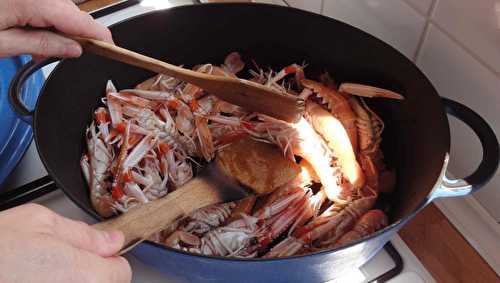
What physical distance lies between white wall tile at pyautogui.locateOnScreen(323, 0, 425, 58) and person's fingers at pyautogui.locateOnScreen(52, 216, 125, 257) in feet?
2.09

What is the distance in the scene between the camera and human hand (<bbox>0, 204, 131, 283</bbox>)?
1.64ft

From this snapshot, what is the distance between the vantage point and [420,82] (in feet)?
2.86

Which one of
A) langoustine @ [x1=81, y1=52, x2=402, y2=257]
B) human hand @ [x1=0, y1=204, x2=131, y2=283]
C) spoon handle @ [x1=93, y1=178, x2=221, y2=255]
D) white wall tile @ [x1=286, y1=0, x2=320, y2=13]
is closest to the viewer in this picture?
human hand @ [x1=0, y1=204, x2=131, y2=283]

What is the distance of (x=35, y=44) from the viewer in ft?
2.55

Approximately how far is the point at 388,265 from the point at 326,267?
8.6 inches

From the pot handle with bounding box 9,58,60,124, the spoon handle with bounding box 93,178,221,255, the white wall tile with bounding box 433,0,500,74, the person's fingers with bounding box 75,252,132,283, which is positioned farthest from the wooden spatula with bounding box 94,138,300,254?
the white wall tile with bounding box 433,0,500,74

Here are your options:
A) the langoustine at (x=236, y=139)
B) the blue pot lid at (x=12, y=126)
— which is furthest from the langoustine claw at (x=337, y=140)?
the blue pot lid at (x=12, y=126)

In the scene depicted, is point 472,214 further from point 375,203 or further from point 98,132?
point 98,132

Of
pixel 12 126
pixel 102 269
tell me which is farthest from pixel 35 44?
pixel 102 269

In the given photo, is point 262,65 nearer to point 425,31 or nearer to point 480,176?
point 425,31

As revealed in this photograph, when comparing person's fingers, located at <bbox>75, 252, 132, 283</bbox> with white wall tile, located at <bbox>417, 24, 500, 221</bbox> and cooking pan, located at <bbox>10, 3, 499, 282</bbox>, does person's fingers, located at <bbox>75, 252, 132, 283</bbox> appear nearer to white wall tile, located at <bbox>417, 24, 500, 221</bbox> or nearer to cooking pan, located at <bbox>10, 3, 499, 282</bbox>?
cooking pan, located at <bbox>10, 3, 499, 282</bbox>

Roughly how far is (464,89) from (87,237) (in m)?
0.67

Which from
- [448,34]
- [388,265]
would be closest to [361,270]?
[388,265]

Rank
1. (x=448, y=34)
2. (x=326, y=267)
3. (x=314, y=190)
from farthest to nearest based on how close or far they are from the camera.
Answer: (x=314, y=190) < (x=448, y=34) < (x=326, y=267)
